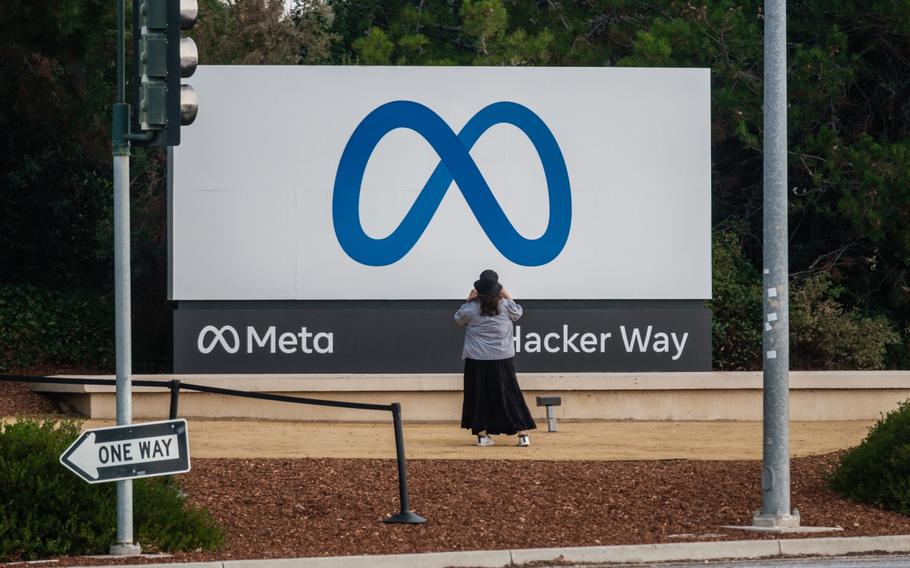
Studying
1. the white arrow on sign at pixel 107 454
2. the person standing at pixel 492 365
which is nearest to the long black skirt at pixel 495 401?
the person standing at pixel 492 365

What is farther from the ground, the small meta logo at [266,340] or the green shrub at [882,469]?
the small meta logo at [266,340]

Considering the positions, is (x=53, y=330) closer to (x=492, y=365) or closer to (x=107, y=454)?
(x=492, y=365)

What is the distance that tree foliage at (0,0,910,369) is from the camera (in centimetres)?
2383

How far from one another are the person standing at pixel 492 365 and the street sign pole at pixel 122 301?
21.9ft

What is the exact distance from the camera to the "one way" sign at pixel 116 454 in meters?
9.81

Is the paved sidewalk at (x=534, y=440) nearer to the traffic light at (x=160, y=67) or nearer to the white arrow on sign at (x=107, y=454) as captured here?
the white arrow on sign at (x=107, y=454)

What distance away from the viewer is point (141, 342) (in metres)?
23.7

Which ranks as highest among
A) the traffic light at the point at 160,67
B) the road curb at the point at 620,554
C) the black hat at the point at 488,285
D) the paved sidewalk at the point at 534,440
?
the traffic light at the point at 160,67

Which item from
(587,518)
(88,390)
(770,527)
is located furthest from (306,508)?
(88,390)

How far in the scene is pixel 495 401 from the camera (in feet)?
53.5

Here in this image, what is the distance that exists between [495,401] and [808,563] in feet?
20.3

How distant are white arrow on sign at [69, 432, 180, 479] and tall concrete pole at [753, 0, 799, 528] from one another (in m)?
4.60

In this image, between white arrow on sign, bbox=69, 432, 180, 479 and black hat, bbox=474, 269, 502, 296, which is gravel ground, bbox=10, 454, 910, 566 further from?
black hat, bbox=474, 269, 502, 296

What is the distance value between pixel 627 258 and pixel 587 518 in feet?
29.0
